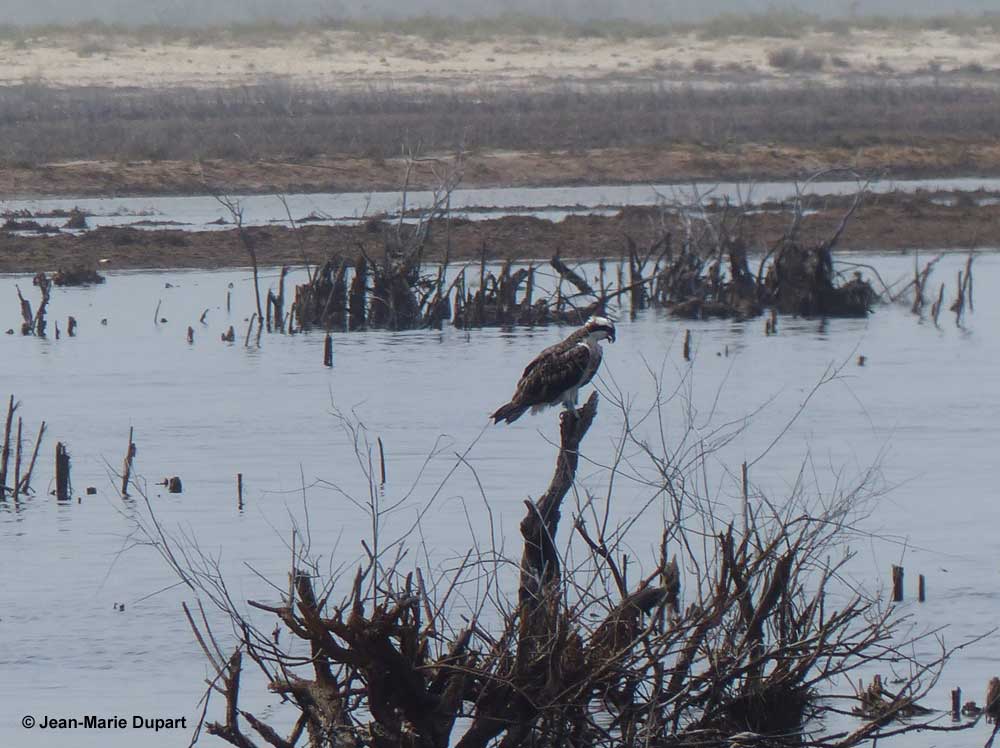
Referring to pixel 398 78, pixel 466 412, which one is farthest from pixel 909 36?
pixel 466 412

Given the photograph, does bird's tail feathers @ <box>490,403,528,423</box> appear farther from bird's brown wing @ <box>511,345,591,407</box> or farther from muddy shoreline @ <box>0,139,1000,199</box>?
muddy shoreline @ <box>0,139,1000,199</box>

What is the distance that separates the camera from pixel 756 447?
1419 centimetres

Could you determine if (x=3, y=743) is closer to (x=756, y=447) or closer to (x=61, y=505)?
(x=61, y=505)

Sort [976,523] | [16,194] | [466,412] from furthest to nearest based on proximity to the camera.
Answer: [16,194] < [466,412] < [976,523]

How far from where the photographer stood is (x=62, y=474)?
39.3 ft

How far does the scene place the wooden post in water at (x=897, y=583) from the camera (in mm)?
9344

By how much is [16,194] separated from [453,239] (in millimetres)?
11455

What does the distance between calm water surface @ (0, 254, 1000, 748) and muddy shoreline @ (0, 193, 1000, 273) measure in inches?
125

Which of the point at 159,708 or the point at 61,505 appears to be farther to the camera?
the point at 61,505

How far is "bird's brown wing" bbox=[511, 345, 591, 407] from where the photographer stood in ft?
31.7

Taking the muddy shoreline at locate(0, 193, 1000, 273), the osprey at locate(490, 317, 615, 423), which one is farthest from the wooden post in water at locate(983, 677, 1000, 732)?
the muddy shoreline at locate(0, 193, 1000, 273)

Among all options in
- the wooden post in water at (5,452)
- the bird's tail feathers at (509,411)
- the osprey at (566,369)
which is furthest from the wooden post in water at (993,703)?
the wooden post in water at (5,452)

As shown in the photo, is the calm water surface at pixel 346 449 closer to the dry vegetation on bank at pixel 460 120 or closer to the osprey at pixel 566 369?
the osprey at pixel 566 369

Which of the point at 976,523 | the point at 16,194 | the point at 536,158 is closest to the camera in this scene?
the point at 976,523
